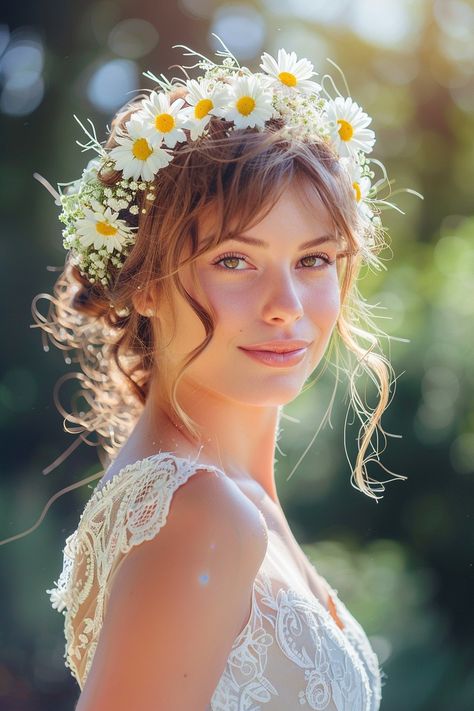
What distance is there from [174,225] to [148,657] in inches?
26.5

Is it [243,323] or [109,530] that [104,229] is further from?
[109,530]

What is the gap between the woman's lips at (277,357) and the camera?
5.15ft

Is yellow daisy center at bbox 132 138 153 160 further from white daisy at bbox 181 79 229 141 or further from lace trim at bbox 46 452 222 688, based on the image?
lace trim at bbox 46 452 222 688

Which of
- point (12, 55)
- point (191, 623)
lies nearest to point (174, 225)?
point (191, 623)

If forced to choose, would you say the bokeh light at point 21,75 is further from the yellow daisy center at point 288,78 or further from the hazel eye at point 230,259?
the hazel eye at point 230,259

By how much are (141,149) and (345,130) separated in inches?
15.1

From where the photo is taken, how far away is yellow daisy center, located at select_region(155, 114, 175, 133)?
5.28 ft

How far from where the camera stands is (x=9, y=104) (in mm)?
3754

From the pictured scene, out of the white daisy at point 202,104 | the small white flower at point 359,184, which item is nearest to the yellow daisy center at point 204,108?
the white daisy at point 202,104

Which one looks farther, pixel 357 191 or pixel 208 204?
pixel 357 191

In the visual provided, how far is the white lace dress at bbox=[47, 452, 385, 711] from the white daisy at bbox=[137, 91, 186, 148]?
521mm

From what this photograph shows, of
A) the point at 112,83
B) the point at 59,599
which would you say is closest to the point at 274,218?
the point at 59,599

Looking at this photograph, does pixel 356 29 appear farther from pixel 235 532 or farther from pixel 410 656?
pixel 235 532

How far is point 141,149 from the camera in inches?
64.1
